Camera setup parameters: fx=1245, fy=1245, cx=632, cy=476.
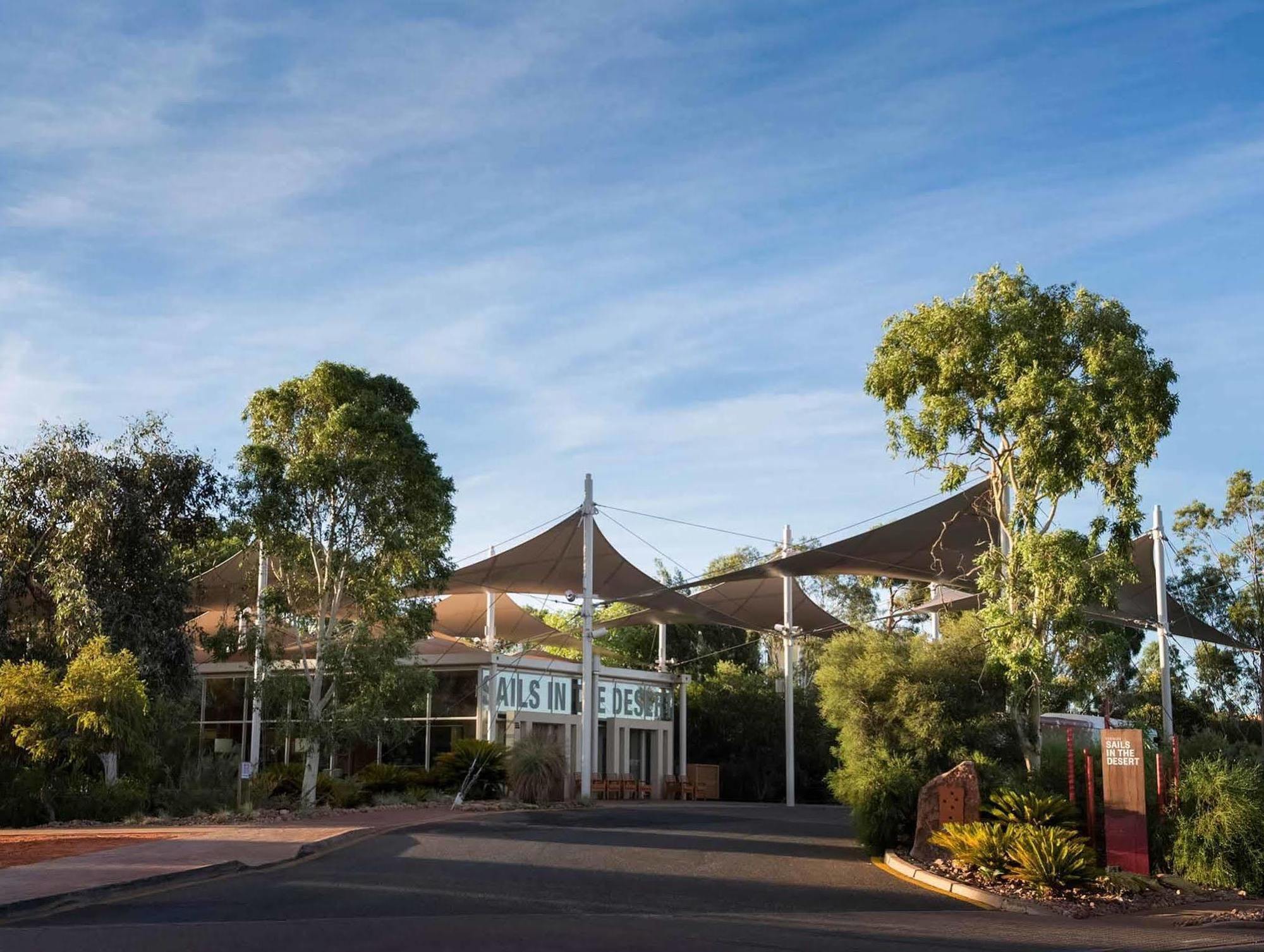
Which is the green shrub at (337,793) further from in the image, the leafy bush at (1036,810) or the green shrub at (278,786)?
the leafy bush at (1036,810)

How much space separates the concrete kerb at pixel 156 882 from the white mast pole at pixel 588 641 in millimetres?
10166

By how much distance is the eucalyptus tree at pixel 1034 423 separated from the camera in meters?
16.0

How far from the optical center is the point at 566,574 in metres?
29.1

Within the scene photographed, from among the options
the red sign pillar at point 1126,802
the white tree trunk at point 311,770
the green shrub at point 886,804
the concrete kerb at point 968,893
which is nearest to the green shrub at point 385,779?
the white tree trunk at point 311,770

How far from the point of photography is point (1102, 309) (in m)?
16.8

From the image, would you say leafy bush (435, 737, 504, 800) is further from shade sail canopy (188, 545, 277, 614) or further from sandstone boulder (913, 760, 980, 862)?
sandstone boulder (913, 760, 980, 862)

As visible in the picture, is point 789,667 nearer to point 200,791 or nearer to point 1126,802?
point 200,791

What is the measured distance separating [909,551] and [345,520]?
1120 centimetres

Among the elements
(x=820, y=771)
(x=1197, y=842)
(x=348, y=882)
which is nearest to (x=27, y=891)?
(x=348, y=882)

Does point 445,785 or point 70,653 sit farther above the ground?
point 70,653

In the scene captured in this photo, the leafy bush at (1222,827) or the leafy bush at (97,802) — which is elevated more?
the leafy bush at (1222,827)

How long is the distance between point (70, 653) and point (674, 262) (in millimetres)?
13022

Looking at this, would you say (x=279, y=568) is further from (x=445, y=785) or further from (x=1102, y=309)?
(x=1102, y=309)

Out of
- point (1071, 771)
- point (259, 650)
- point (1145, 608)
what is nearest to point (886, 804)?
point (1071, 771)
